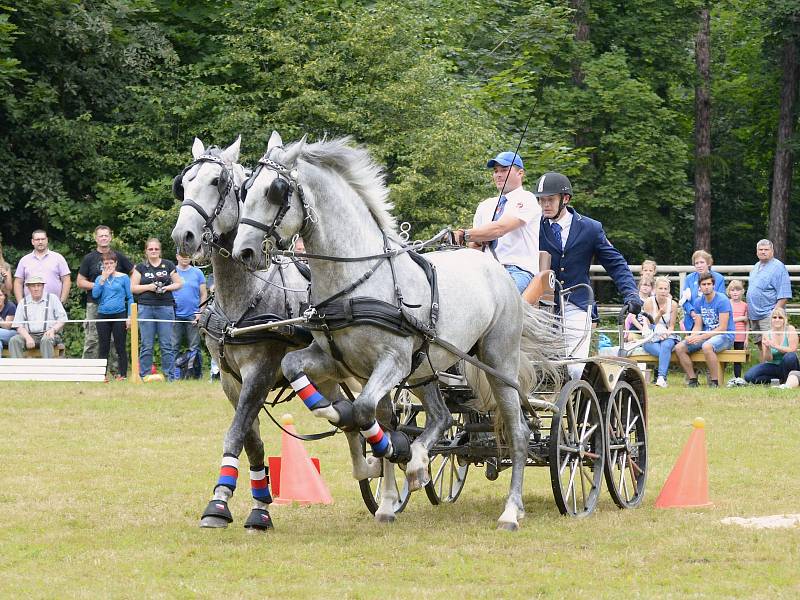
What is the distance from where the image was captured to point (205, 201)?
291 inches

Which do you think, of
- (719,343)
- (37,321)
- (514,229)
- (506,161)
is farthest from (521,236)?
(37,321)

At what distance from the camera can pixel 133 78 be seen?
20609mm

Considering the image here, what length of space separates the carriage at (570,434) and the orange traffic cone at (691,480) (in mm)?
312

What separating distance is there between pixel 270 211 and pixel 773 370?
1044 cm

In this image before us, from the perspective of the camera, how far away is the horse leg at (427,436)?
7387mm

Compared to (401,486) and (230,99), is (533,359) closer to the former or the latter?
(401,486)

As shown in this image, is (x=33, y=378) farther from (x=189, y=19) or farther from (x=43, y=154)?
(x=189, y=19)

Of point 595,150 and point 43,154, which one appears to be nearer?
point 43,154

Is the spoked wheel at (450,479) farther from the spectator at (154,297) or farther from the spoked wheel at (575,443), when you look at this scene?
the spectator at (154,297)

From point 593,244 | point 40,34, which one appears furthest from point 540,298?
point 40,34

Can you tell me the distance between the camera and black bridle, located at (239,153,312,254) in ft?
22.1

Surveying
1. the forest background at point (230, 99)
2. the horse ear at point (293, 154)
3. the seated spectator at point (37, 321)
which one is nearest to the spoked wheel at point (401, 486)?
the horse ear at point (293, 154)

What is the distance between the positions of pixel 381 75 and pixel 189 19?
3.67 metres

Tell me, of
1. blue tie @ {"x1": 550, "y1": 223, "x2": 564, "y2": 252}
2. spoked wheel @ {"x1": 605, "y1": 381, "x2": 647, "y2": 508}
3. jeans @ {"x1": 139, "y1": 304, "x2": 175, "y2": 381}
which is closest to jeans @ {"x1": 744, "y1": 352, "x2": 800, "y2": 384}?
spoked wheel @ {"x1": 605, "y1": 381, "x2": 647, "y2": 508}
